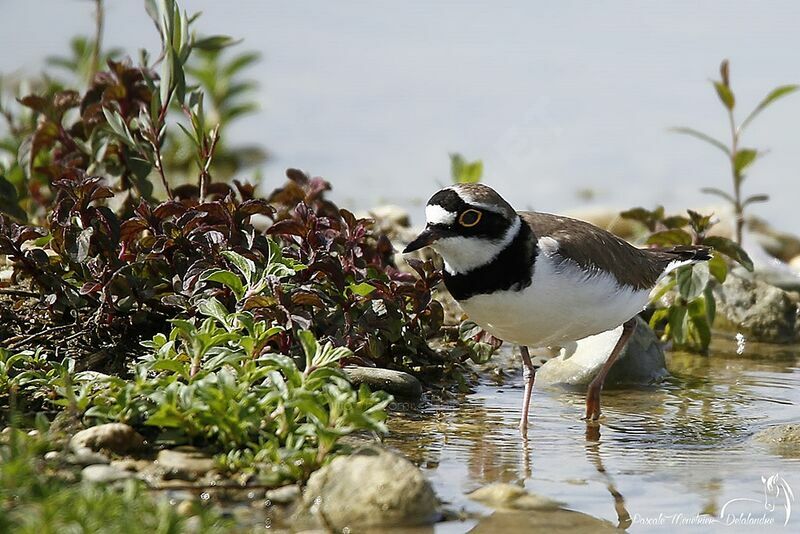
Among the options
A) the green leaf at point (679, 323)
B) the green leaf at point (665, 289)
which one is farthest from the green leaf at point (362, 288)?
the green leaf at point (679, 323)

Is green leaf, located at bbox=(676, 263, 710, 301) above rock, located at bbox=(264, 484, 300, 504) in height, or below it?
above

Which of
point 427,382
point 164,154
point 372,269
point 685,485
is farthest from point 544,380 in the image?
point 164,154

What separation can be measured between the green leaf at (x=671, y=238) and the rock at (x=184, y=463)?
162 inches

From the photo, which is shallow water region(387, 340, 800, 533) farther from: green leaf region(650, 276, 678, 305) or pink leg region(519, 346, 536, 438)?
green leaf region(650, 276, 678, 305)

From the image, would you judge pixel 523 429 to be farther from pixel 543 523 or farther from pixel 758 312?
pixel 758 312

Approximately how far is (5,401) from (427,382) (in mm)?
2421

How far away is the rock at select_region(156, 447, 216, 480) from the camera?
4664 mm

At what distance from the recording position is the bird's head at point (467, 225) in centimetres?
A: 573

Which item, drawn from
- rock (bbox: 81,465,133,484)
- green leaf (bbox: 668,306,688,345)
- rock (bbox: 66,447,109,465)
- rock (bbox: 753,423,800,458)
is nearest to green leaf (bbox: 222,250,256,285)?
rock (bbox: 66,447,109,465)

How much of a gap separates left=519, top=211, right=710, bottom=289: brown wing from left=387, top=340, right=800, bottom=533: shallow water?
77 cm

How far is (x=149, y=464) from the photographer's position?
477 centimetres

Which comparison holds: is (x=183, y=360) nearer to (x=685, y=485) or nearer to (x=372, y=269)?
(x=372, y=269)

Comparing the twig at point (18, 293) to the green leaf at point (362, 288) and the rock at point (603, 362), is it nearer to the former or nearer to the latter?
the green leaf at point (362, 288)

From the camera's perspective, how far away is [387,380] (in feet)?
20.2
